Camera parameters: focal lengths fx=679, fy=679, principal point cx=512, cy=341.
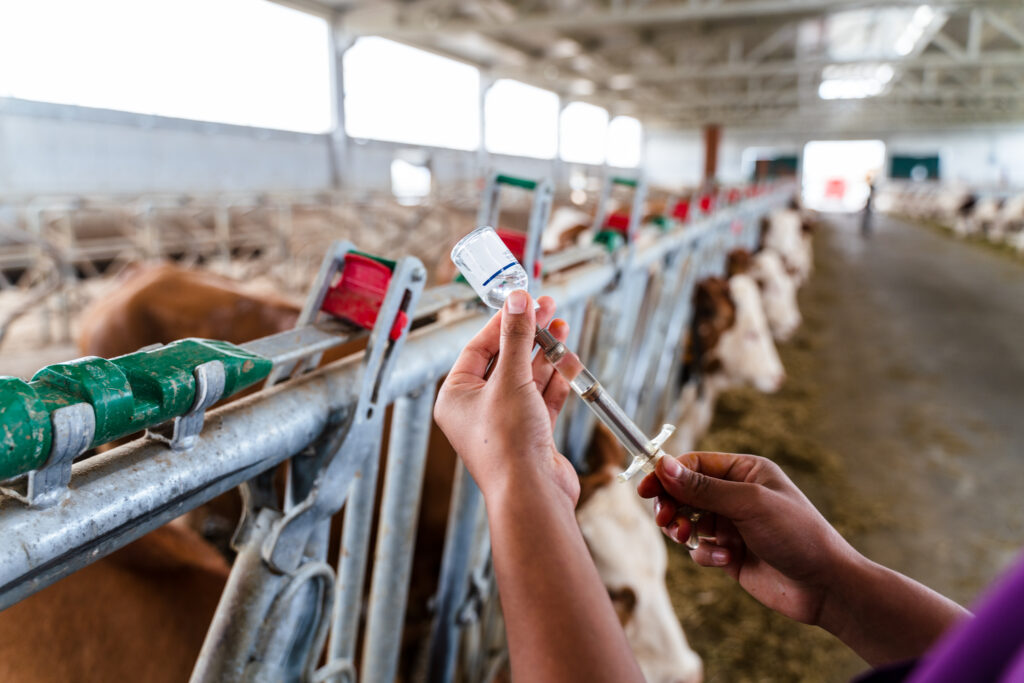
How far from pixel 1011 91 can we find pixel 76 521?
86.8 feet

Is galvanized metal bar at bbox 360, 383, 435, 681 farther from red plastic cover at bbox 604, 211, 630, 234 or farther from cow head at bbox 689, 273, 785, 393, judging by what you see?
cow head at bbox 689, 273, 785, 393

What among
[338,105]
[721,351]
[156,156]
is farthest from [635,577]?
[338,105]

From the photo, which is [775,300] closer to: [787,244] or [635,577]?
[787,244]

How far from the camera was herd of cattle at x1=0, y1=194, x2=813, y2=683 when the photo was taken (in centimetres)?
101

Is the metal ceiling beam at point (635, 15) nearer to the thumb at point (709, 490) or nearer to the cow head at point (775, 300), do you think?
the cow head at point (775, 300)

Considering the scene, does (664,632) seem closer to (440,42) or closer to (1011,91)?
(440,42)

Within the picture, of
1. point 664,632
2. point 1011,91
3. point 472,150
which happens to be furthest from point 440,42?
point 1011,91

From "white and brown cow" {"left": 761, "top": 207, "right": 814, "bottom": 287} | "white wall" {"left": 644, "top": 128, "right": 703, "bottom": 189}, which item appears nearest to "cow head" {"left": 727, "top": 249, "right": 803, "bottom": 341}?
"white and brown cow" {"left": 761, "top": 207, "right": 814, "bottom": 287}

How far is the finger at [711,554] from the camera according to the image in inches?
29.2

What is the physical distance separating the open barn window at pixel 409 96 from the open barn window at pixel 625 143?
11625 mm

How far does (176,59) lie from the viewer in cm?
941

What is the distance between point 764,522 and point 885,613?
13 cm

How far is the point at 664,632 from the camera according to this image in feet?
5.16

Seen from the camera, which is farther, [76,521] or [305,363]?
[305,363]
